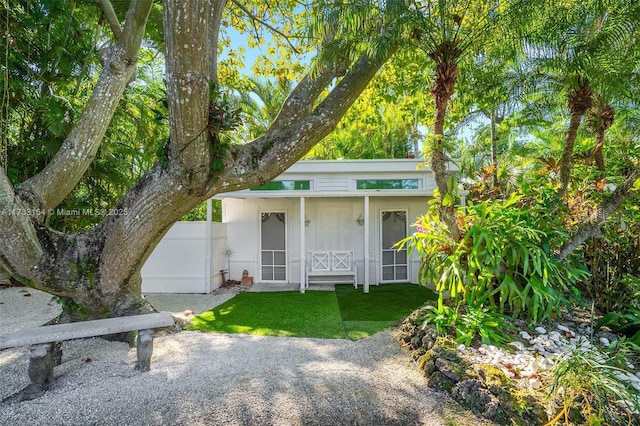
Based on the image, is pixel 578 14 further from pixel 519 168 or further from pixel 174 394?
pixel 519 168

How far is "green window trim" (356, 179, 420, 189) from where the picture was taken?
847cm

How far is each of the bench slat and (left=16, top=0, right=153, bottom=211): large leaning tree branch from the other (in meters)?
1.58

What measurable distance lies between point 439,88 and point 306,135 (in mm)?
2059

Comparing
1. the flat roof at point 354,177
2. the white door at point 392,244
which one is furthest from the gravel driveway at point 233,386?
the white door at point 392,244

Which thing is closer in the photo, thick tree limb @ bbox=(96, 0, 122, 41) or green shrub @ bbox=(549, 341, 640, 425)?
green shrub @ bbox=(549, 341, 640, 425)

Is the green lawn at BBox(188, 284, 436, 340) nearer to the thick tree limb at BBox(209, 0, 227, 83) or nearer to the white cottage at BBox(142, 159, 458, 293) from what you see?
the white cottage at BBox(142, 159, 458, 293)

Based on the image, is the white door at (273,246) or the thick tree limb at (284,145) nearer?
the thick tree limb at (284,145)

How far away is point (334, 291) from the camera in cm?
833

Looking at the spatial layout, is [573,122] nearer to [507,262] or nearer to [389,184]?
[507,262]

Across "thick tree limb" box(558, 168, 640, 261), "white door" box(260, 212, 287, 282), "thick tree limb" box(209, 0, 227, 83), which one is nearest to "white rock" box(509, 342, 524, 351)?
"thick tree limb" box(558, 168, 640, 261)

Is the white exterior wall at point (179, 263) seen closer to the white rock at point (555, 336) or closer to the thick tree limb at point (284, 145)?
the thick tree limb at point (284, 145)

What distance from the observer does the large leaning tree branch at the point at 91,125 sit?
13.2 feet

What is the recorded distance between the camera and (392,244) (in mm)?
9531

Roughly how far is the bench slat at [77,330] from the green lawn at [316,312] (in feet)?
5.36
